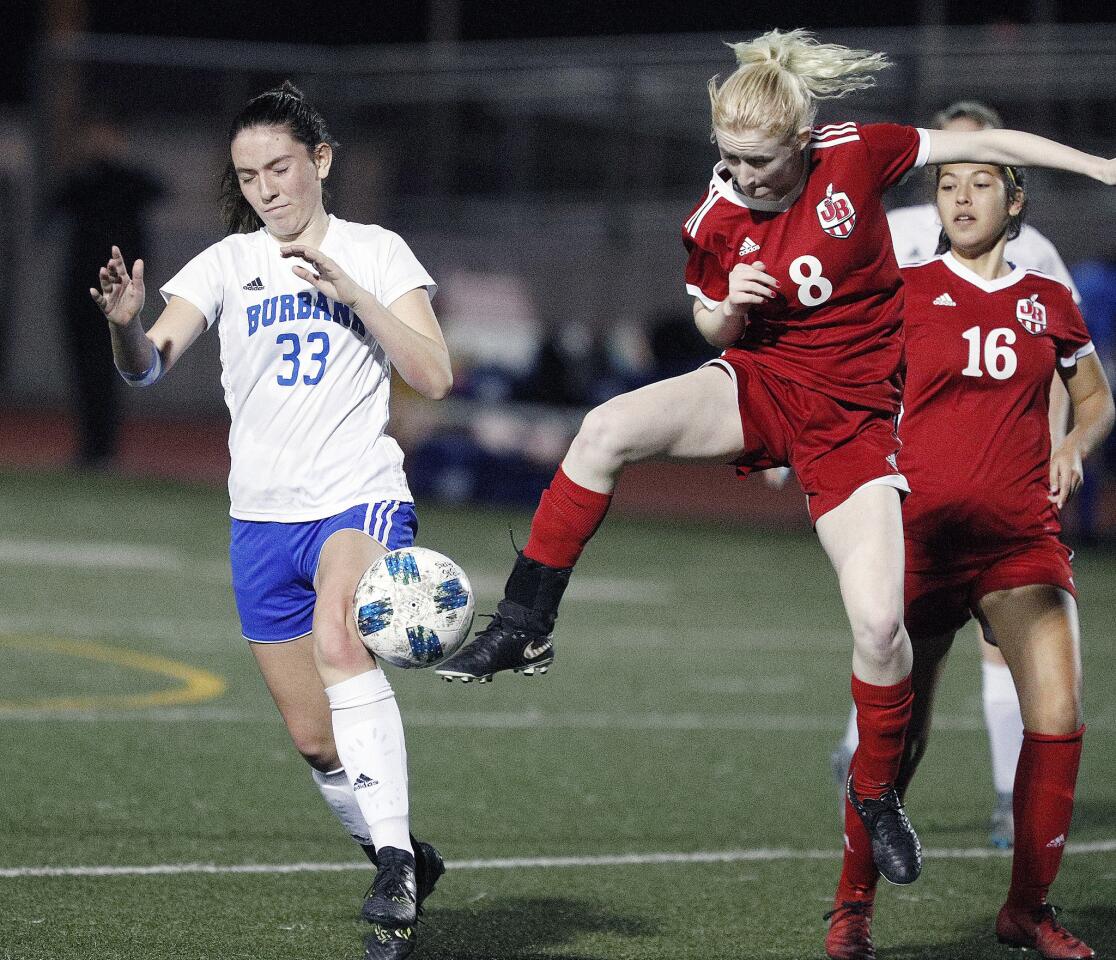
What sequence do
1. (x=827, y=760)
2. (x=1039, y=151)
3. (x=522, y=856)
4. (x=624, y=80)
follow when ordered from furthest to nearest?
(x=624, y=80) < (x=827, y=760) < (x=522, y=856) < (x=1039, y=151)

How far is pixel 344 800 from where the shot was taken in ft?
16.9

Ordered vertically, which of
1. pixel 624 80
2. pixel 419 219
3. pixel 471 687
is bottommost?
pixel 471 687

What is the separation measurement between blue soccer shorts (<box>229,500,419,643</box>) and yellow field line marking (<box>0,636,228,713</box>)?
12.9ft

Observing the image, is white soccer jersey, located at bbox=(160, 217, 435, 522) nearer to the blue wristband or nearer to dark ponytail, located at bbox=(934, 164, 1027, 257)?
the blue wristband

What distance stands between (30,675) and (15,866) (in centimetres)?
373

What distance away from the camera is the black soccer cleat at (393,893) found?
14.3 ft

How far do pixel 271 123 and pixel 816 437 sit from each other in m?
1.67

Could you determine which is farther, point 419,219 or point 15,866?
point 419,219

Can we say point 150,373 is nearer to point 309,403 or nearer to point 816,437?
point 309,403

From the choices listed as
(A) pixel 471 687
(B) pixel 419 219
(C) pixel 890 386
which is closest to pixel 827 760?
(A) pixel 471 687

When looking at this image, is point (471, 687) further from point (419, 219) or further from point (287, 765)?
point (419, 219)

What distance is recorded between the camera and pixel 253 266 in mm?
4949

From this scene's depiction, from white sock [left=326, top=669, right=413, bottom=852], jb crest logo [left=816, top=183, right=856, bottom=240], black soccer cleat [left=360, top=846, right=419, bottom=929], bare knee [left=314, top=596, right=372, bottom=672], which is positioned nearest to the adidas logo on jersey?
white sock [left=326, top=669, right=413, bottom=852]

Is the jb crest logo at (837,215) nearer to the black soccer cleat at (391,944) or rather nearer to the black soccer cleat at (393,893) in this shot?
the black soccer cleat at (393,893)
